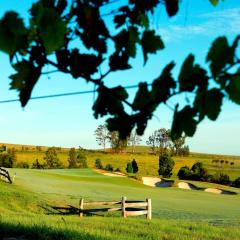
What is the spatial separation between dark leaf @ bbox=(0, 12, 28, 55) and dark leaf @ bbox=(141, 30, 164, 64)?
26.4 inches

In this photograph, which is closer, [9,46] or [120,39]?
[9,46]

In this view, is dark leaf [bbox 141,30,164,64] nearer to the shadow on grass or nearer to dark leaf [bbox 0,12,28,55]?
dark leaf [bbox 0,12,28,55]

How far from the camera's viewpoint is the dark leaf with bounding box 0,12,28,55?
2.20 m

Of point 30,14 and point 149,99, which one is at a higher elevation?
point 30,14

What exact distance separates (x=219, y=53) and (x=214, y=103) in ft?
1.03

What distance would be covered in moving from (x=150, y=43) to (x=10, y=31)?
76cm

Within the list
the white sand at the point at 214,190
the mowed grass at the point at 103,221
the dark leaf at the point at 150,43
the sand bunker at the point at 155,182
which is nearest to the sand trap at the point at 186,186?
the sand bunker at the point at 155,182

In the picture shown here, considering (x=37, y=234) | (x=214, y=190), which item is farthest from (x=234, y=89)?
(x=214, y=190)

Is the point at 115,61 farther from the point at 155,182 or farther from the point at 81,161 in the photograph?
the point at 81,161

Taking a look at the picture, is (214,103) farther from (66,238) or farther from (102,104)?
(66,238)

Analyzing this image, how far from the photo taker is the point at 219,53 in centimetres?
226

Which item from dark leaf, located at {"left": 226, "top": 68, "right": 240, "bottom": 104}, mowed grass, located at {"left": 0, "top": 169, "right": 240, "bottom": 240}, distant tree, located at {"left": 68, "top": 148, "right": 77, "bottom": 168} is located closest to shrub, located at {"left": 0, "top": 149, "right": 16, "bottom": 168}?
distant tree, located at {"left": 68, "top": 148, "right": 77, "bottom": 168}

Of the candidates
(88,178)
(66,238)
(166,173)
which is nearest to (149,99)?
(66,238)

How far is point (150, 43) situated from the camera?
267 centimetres
